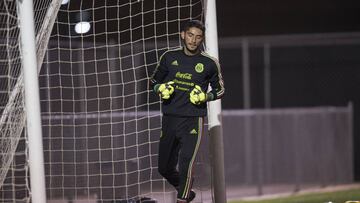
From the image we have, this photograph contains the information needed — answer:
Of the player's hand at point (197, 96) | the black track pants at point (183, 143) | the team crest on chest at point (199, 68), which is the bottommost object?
the black track pants at point (183, 143)

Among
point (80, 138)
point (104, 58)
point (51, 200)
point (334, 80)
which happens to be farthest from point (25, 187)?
point (334, 80)

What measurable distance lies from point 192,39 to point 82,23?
1.72 metres

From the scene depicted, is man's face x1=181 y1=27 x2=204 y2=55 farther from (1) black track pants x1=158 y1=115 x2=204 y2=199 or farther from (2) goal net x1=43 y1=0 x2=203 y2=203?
(2) goal net x1=43 y1=0 x2=203 y2=203

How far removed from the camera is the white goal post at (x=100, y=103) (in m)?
7.14

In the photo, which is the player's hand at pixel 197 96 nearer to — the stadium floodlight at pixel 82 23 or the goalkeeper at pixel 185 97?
the goalkeeper at pixel 185 97

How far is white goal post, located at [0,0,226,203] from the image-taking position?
23.4ft

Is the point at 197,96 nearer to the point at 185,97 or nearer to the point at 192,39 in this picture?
the point at 185,97

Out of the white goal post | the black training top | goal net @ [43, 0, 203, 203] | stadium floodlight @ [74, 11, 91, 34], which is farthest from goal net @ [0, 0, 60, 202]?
the black training top

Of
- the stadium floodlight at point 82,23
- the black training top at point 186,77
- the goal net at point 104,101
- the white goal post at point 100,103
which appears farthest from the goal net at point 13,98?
the black training top at point 186,77

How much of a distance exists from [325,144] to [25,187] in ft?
22.3

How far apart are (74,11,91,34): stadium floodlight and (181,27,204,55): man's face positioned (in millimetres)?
1548

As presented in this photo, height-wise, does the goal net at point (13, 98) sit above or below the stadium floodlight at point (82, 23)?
below

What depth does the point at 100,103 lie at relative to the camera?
7.33 metres

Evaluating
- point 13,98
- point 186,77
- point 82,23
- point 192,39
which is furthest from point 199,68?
point 13,98
